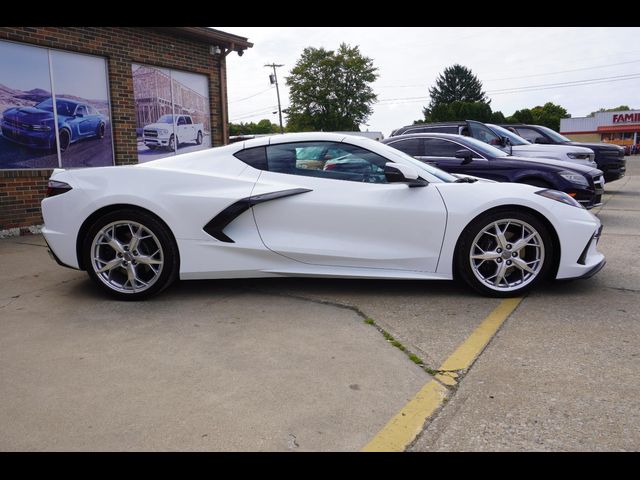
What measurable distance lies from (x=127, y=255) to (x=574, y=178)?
6.34m

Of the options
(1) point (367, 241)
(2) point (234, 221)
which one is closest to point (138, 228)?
(2) point (234, 221)

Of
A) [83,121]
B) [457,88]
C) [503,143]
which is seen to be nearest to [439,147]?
[503,143]

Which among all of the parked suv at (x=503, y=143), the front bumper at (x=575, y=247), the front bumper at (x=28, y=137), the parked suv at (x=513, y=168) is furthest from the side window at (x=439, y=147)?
the front bumper at (x=28, y=137)

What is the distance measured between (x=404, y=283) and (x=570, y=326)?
1.50m

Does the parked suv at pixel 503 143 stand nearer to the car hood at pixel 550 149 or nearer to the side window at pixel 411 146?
the car hood at pixel 550 149

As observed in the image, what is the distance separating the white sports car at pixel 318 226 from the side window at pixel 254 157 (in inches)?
3.3

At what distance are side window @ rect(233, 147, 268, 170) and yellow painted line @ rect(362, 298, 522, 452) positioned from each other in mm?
2158

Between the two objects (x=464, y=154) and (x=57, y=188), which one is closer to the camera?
(x=57, y=188)

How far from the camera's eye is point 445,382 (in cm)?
267

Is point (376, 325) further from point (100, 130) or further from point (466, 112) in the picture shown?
point (466, 112)

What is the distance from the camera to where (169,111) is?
9.82m

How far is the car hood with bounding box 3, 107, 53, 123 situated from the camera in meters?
7.29

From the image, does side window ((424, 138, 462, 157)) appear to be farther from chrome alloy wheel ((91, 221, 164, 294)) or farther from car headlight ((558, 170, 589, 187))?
chrome alloy wheel ((91, 221, 164, 294))

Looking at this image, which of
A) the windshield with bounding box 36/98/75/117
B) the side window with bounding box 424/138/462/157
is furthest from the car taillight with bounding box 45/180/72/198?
the side window with bounding box 424/138/462/157
